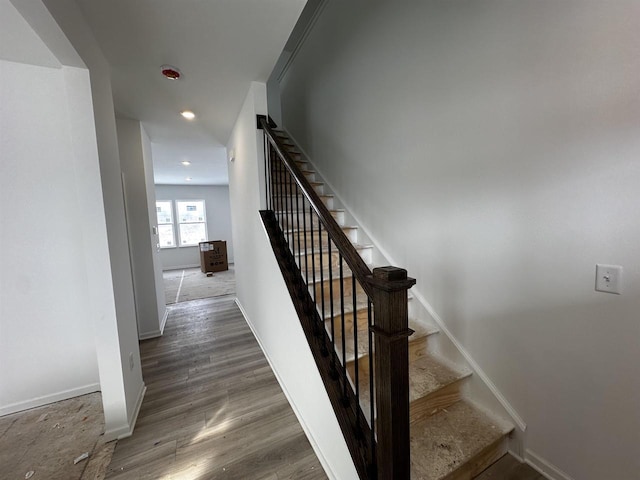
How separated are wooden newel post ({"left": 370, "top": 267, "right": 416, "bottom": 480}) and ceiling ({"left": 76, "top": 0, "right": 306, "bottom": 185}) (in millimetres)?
1701

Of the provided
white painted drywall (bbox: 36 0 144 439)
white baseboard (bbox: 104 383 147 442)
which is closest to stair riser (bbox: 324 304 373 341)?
white painted drywall (bbox: 36 0 144 439)

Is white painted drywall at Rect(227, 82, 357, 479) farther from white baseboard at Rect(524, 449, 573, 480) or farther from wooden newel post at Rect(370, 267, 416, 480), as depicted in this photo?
white baseboard at Rect(524, 449, 573, 480)

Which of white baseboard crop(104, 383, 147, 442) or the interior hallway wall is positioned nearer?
white baseboard crop(104, 383, 147, 442)

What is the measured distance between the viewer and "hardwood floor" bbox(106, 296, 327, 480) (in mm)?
1381

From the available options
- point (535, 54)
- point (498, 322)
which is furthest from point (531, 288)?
point (535, 54)

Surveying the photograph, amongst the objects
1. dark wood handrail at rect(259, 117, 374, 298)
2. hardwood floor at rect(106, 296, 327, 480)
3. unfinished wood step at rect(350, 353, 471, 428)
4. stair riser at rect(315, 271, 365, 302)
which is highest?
dark wood handrail at rect(259, 117, 374, 298)

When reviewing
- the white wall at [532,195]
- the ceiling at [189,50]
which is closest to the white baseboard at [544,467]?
the white wall at [532,195]

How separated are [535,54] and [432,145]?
631 mm

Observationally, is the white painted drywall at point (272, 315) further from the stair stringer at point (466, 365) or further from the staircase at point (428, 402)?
the stair stringer at point (466, 365)

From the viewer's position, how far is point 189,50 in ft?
5.77

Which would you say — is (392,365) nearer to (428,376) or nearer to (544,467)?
(428,376)

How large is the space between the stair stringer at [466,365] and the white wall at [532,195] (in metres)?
0.04

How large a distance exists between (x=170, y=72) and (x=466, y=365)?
2.97m

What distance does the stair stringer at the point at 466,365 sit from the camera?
136 cm
